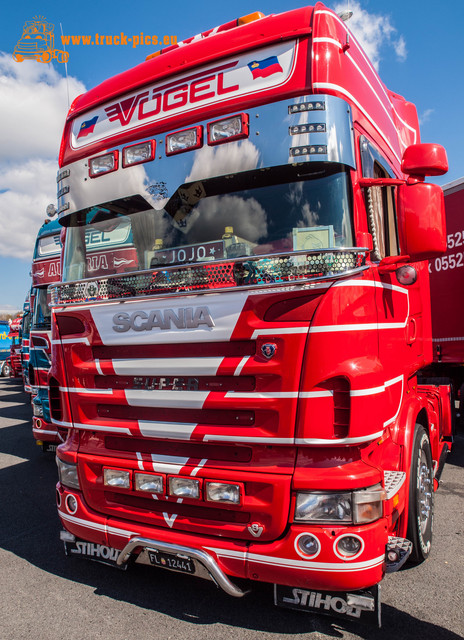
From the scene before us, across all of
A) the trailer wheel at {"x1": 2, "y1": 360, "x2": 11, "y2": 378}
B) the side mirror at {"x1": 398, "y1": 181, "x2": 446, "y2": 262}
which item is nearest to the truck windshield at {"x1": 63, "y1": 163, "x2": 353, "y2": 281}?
the side mirror at {"x1": 398, "y1": 181, "x2": 446, "y2": 262}

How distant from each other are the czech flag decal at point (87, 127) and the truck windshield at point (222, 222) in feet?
2.06

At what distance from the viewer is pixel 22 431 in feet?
32.1

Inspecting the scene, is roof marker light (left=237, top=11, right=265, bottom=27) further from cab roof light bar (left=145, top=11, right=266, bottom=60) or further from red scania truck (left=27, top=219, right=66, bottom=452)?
red scania truck (left=27, top=219, right=66, bottom=452)

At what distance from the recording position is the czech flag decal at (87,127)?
356 centimetres

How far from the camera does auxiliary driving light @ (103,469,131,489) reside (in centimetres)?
301

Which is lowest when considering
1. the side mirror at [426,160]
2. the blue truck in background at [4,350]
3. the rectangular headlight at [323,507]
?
the rectangular headlight at [323,507]

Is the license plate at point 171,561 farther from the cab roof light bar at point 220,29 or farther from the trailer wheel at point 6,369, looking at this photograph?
the trailer wheel at point 6,369

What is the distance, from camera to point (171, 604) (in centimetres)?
311

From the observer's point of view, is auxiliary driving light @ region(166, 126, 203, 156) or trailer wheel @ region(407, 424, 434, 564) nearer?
auxiliary driving light @ region(166, 126, 203, 156)

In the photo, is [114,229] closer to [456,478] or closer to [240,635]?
[240,635]

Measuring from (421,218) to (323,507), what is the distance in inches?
65.3

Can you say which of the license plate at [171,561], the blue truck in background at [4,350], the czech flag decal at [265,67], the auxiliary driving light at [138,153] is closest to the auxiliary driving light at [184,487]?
the license plate at [171,561]

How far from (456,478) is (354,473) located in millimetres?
3908

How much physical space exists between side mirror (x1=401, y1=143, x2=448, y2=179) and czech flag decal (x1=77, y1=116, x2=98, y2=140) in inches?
88.1
